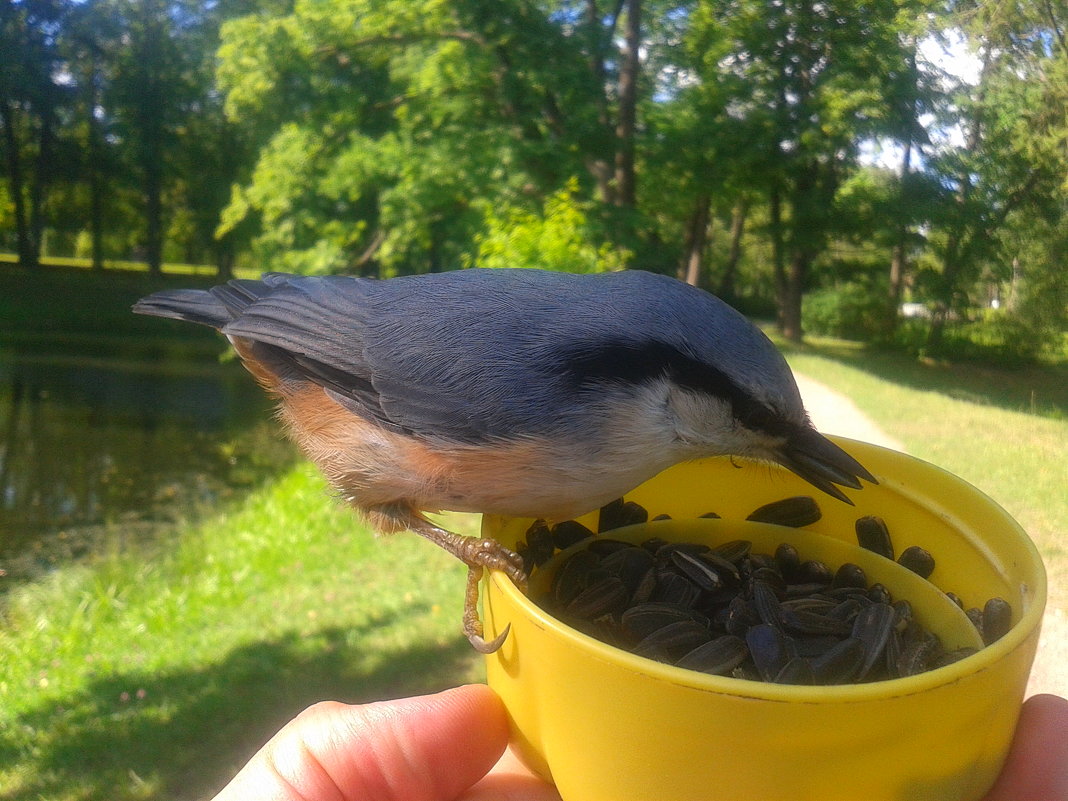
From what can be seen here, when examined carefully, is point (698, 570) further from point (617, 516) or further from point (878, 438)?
point (878, 438)

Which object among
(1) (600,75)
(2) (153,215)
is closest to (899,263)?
(1) (600,75)

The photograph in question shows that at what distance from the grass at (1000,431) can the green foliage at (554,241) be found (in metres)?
1.95

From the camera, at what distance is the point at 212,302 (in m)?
1.84

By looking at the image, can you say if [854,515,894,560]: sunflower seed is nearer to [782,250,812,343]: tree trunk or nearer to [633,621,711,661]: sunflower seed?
[633,621,711,661]: sunflower seed

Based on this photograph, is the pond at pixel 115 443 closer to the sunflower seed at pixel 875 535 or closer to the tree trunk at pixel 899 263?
the tree trunk at pixel 899 263

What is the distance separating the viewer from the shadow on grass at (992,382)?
7.61 feet

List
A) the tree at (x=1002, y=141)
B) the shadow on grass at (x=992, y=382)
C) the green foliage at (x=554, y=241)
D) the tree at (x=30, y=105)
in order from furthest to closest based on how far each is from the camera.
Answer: the tree at (x=30, y=105)
the green foliage at (x=554, y=241)
the shadow on grass at (x=992, y=382)
the tree at (x=1002, y=141)

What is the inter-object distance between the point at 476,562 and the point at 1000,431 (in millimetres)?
1972

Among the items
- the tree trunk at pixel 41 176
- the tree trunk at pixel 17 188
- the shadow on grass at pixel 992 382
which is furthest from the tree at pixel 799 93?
the tree trunk at pixel 17 188

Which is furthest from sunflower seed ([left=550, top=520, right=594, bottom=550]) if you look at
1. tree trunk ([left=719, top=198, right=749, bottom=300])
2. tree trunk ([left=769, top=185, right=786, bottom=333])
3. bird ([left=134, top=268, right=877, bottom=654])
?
tree trunk ([left=719, top=198, right=749, bottom=300])

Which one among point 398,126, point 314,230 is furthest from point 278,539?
point 398,126

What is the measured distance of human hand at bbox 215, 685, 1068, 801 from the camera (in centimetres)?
117

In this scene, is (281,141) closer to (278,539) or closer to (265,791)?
(278,539)

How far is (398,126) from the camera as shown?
26.1ft
